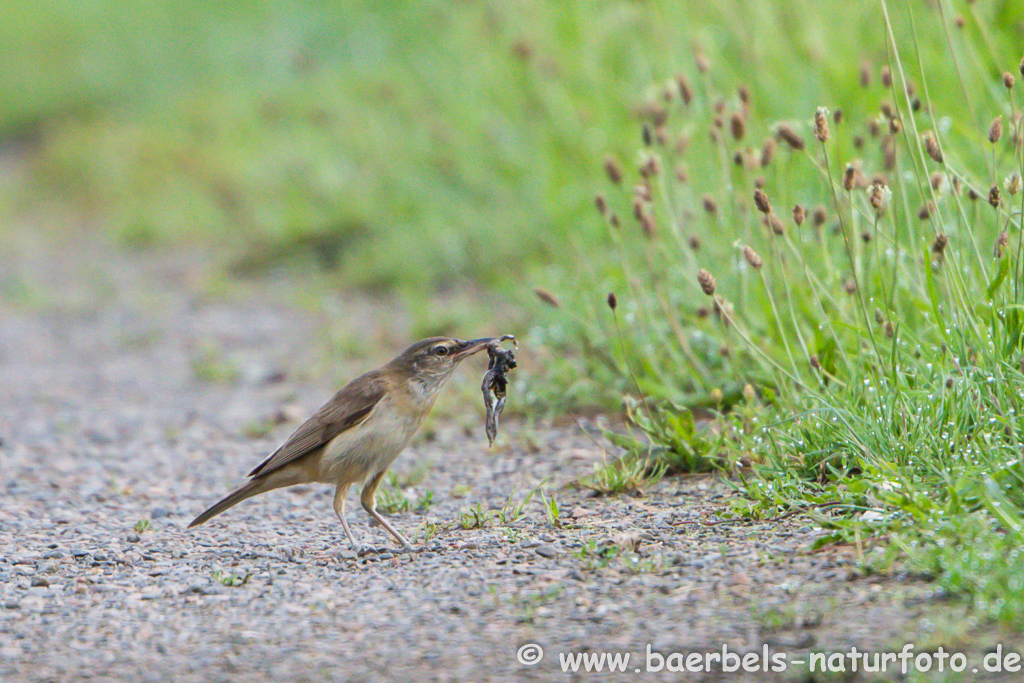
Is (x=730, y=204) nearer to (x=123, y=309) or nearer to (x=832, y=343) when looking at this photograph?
(x=832, y=343)

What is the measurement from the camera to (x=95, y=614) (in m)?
4.02

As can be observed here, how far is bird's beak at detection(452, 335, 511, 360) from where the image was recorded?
16.4 ft

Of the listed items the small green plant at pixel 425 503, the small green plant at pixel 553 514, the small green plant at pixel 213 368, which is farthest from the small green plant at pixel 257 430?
the small green plant at pixel 553 514

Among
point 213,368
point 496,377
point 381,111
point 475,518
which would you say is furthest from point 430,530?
point 381,111

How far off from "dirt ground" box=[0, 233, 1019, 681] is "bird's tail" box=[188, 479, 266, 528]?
0.42ft

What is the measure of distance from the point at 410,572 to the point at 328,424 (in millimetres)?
897

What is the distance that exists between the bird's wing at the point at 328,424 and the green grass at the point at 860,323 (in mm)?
1054

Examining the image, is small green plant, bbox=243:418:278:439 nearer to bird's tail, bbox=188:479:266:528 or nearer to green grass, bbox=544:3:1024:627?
green grass, bbox=544:3:1024:627

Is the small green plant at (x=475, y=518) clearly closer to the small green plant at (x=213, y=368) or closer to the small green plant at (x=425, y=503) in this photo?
the small green plant at (x=425, y=503)

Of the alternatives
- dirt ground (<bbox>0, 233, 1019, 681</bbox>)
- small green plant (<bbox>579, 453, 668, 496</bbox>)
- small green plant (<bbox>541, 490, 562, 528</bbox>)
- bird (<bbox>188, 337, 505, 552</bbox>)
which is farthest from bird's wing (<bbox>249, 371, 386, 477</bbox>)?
small green plant (<bbox>579, 453, 668, 496</bbox>)

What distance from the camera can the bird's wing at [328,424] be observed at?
482cm

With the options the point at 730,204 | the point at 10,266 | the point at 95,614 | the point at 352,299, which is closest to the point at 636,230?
the point at 730,204

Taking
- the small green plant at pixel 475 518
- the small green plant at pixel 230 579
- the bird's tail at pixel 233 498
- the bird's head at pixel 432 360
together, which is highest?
the bird's head at pixel 432 360

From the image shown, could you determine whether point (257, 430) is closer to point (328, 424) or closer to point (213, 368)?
point (213, 368)
